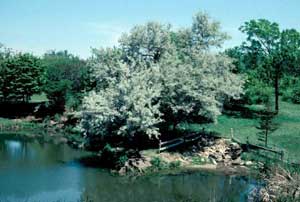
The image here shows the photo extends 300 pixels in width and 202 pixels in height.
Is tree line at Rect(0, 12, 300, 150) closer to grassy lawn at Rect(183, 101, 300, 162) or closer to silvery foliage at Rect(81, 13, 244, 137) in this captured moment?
silvery foliage at Rect(81, 13, 244, 137)

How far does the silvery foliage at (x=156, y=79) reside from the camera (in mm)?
31125

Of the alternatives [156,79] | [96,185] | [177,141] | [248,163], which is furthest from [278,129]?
→ [96,185]

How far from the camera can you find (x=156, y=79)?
1303 inches

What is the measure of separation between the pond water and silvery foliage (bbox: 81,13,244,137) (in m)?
3.58

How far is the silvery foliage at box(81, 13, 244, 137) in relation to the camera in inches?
1225

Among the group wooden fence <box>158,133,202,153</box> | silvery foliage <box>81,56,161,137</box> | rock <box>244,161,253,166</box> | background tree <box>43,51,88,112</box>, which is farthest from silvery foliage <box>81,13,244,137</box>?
background tree <box>43,51,88,112</box>

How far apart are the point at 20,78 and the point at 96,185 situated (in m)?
32.9

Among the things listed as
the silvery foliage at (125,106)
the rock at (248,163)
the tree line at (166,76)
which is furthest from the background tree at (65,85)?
the rock at (248,163)

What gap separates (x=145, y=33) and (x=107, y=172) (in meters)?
11.8

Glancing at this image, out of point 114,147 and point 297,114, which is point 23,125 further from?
point 297,114

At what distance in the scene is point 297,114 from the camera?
49344 mm

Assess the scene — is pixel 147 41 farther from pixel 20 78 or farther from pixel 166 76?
pixel 20 78

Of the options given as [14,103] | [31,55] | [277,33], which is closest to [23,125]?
[14,103]

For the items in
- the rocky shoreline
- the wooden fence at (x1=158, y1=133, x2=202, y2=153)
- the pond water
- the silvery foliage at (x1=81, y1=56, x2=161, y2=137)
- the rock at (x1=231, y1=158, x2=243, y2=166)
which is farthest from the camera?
the wooden fence at (x1=158, y1=133, x2=202, y2=153)
